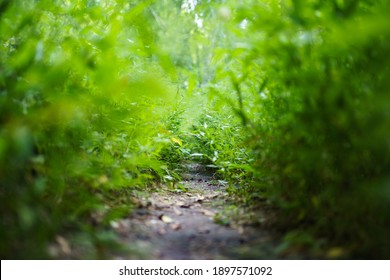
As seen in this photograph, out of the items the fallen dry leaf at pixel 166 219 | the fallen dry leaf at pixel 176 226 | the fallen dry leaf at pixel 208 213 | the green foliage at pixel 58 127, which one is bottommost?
the fallen dry leaf at pixel 208 213

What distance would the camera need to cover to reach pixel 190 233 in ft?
6.25

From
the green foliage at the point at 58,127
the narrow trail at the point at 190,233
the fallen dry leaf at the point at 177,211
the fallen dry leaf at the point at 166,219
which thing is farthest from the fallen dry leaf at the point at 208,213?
the green foliage at the point at 58,127

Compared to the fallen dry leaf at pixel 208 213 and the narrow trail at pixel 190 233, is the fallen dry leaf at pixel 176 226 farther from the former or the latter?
the fallen dry leaf at pixel 208 213

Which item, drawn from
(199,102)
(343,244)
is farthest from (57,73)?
(199,102)

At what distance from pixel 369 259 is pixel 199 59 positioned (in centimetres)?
748

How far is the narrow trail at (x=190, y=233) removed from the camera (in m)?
1.58

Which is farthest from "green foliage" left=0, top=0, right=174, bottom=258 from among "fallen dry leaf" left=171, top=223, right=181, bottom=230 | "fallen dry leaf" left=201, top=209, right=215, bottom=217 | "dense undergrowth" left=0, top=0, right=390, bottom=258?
"fallen dry leaf" left=201, top=209, right=215, bottom=217

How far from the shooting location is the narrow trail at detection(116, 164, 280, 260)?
158 centimetres

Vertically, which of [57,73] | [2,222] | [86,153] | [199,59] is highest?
[57,73]

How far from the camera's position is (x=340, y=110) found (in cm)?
134

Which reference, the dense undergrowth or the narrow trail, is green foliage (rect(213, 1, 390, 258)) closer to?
the dense undergrowth

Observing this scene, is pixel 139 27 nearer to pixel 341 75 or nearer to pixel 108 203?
pixel 108 203

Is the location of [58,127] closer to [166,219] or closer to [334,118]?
[166,219]
